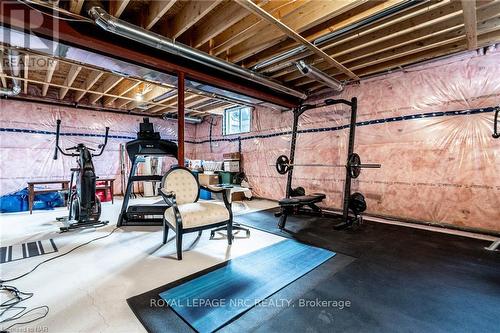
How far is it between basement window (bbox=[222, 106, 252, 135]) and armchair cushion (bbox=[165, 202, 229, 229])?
4835mm

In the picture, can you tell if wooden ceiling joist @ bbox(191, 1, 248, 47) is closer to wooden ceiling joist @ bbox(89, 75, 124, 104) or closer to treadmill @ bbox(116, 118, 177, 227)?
treadmill @ bbox(116, 118, 177, 227)

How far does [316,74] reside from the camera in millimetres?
4059

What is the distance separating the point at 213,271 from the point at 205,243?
849 millimetres

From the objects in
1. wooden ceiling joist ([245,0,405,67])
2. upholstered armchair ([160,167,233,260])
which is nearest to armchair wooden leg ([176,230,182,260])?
upholstered armchair ([160,167,233,260])

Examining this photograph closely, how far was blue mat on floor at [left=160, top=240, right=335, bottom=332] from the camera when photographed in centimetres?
168

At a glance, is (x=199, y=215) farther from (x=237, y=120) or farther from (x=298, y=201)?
(x=237, y=120)

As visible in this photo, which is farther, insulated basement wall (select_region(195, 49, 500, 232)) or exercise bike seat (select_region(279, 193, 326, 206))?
exercise bike seat (select_region(279, 193, 326, 206))

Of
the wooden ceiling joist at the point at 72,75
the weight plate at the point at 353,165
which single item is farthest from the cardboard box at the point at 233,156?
the wooden ceiling joist at the point at 72,75

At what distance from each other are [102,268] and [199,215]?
3.75 feet

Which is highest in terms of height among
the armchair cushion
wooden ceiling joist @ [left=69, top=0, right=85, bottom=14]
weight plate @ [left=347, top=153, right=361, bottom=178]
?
wooden ceiling joist @ [left=69, top=0, right=85, bottom=14]

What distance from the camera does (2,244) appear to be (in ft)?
10.1

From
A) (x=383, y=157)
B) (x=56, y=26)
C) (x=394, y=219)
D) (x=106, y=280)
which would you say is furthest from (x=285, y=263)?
(x=56, y=26)

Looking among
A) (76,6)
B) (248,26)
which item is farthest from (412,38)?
(76,6)

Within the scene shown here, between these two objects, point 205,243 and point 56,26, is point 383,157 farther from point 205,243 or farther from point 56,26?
point 56,26
